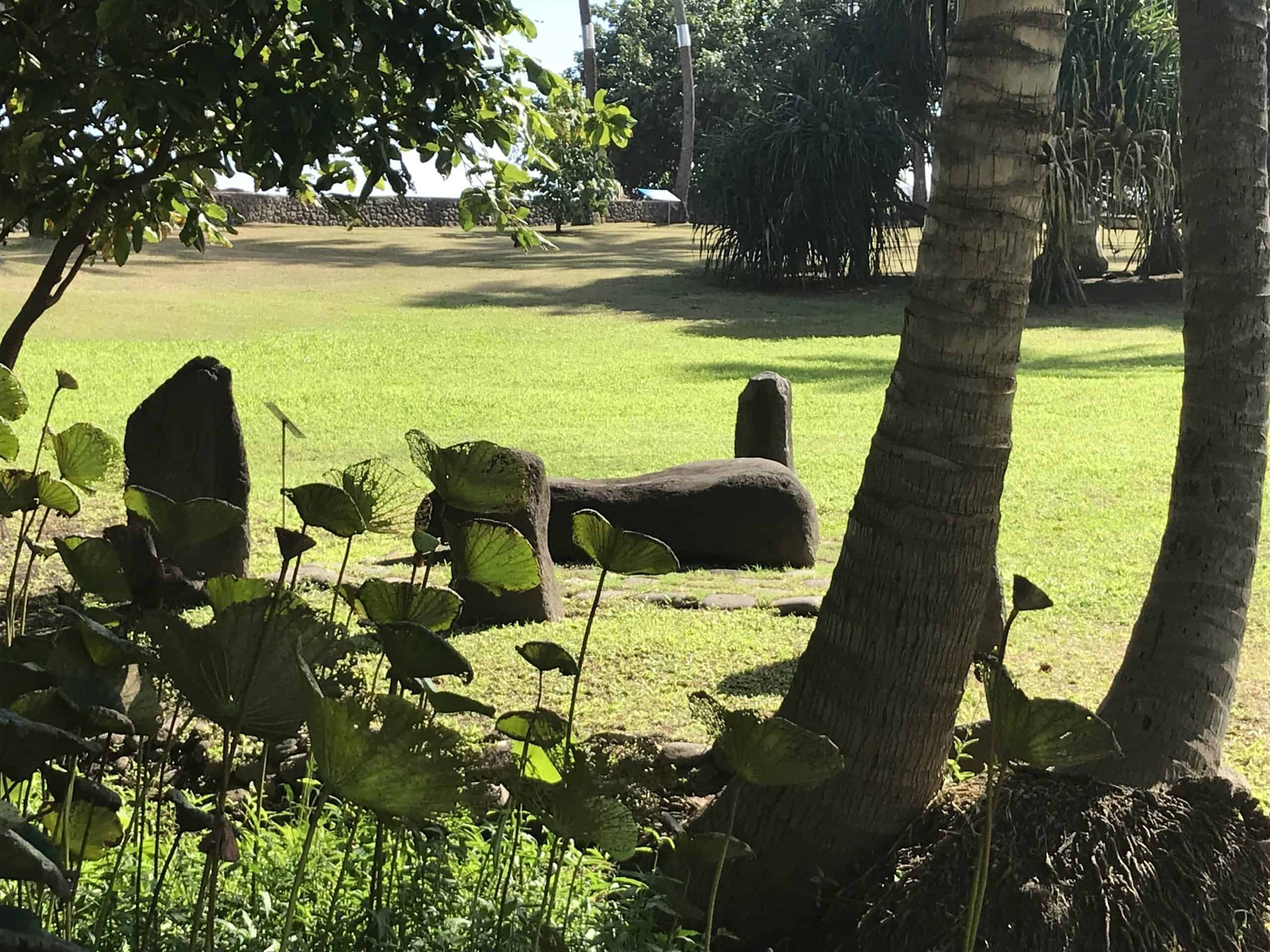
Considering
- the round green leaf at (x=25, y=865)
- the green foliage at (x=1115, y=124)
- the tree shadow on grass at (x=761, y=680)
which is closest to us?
the round green leaf at (x=25, y=865)

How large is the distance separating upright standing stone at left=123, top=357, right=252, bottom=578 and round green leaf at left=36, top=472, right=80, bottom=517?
15.0ft

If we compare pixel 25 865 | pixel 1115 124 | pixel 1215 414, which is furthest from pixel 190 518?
pixel 1115 124

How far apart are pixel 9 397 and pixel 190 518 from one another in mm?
470

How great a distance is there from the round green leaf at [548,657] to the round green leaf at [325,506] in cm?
32

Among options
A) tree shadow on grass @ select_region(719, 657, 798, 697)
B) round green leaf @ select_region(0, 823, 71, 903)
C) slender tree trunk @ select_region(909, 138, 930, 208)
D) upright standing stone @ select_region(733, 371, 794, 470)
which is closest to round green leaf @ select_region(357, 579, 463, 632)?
round green leaf @ select_region(0, 823, 71, 903)

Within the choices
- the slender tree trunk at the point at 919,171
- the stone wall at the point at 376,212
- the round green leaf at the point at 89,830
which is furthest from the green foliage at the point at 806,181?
the round green leaf at the point at 89,830

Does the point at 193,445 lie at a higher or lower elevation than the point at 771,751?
lower

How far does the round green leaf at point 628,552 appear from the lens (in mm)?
2086

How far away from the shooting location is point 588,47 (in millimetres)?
39719

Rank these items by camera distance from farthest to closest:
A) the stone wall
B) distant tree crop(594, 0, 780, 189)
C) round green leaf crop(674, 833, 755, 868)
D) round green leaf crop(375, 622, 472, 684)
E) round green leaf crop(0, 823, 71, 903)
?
1. distant tree crop(594, 0, 780, 189)
2. the stone wall
3. round green leaf crop(674, 833, 755, 868)
4. round green leaf crop(375, 622, 472, 684)
5. round green leaf crop(0, 823, 71, 903)

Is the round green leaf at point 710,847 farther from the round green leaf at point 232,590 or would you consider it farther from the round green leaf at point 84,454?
the round green leaf at point 84,454

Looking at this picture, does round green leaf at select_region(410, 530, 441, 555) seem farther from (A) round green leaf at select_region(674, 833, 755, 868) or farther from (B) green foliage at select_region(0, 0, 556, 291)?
(B) green foliage at select_region(0, 0, 556, 291)

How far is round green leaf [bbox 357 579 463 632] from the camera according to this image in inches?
81.2

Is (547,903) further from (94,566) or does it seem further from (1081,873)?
(1081,873)
